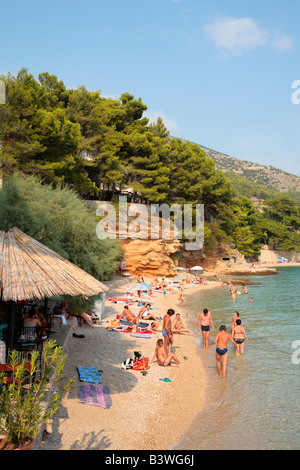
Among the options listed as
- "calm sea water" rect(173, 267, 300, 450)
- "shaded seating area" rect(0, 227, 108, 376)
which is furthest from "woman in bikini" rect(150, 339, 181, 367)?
"shaded seating area" rect(0, 227, 108, 376)

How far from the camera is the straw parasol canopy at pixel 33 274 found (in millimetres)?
6230

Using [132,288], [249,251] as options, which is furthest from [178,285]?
[249,251]

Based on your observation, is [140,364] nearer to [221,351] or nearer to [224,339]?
[221,351]

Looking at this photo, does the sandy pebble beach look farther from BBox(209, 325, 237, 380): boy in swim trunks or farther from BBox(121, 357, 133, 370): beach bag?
BBox(209, 325, 237, 380): boy in swim trunks

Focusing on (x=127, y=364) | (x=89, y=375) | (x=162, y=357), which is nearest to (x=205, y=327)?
(x=162, y=357)

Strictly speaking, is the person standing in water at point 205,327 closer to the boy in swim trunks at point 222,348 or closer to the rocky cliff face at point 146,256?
the boy in swim trunks at point 222,348

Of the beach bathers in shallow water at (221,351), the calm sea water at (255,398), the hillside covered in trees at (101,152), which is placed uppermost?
the hillside covered in trees at (101,152)

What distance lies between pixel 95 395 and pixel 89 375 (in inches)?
38.7

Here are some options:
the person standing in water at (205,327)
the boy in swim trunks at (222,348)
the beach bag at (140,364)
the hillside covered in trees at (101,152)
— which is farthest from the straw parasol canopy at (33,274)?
the person standing in water at (205,327)

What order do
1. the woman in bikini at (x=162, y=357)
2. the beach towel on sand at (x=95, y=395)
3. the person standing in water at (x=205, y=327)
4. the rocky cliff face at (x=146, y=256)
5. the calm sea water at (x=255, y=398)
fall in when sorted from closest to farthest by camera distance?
the calm sea water at (x=255, y=398)
the beach towel on sand at (x=95, y=395)
the woman in bikini at (x=162, y=357)
the person standing in water at (x=205, y=327)
the rocky cliff face at (x=146, y=256)

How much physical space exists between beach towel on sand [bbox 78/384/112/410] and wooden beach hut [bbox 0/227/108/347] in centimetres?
200

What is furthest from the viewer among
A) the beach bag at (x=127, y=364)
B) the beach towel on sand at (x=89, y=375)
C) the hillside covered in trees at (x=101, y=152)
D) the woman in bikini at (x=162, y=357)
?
the hillside covered in trees at (x=101, y=152)

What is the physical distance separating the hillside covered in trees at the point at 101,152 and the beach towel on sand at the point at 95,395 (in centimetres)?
716

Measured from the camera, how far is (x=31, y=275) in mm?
6555
